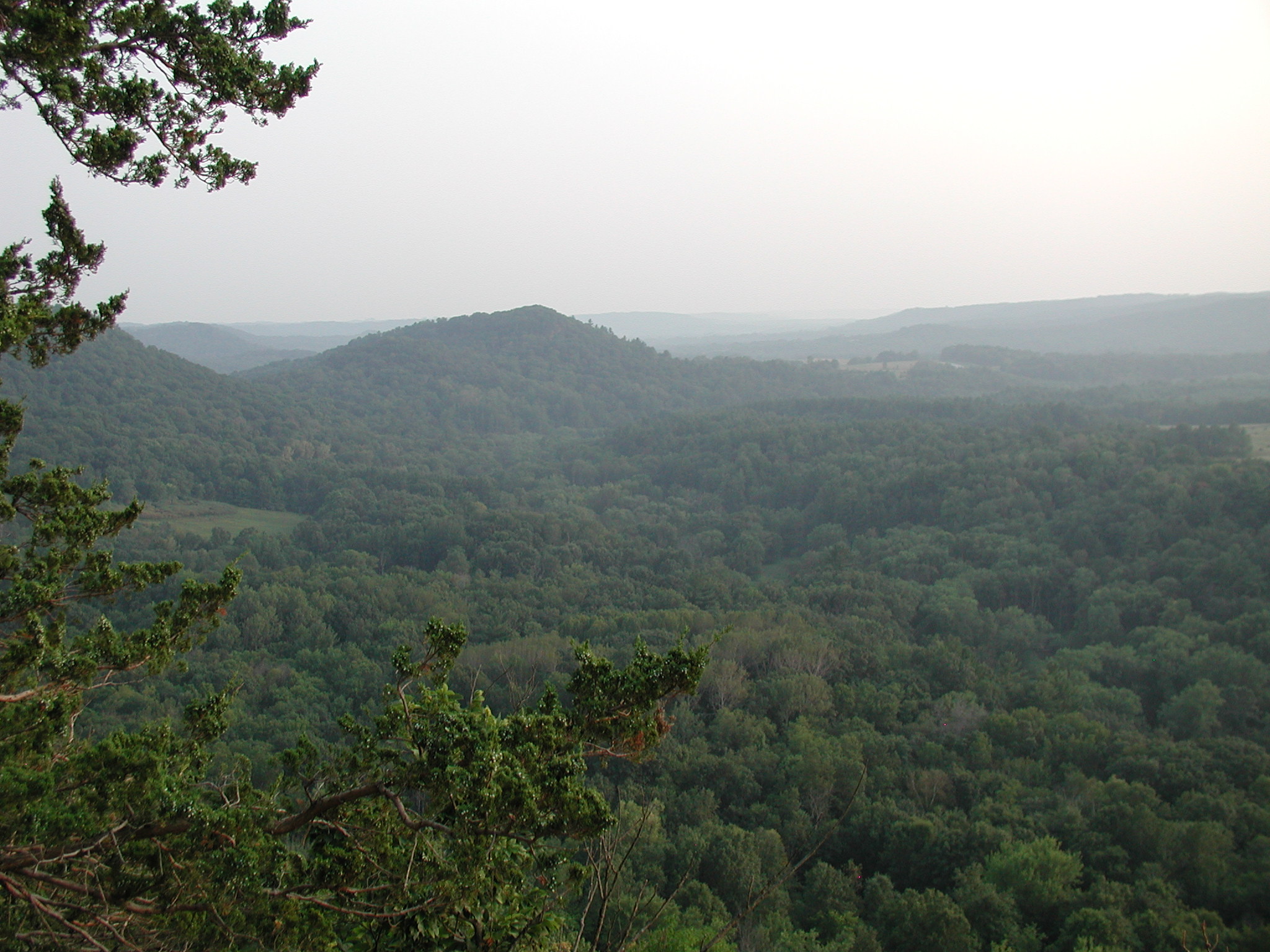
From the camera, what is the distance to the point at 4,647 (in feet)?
20.8

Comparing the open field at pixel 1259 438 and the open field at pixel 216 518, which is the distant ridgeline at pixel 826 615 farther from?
the open field at pixel 216 518

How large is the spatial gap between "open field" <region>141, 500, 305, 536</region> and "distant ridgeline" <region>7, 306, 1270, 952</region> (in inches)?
90.8

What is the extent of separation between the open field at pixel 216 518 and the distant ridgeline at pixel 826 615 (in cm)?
231

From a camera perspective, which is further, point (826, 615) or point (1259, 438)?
point (1259, 438)

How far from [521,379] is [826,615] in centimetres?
9674

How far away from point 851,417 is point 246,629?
7651 cm

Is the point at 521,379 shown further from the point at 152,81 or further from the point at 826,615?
the point at 152,81

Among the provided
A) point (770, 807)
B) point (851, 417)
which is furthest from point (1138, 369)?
point (770, 807)

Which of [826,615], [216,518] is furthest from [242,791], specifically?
[216,518]

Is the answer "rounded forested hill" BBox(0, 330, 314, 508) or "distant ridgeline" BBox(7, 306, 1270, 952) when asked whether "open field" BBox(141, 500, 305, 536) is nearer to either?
"rounded forested hill" BBox(0, 330, 314, 508)

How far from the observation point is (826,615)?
41.8m

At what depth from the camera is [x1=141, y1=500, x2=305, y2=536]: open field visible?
2238 inches

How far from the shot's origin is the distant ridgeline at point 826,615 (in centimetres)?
1794

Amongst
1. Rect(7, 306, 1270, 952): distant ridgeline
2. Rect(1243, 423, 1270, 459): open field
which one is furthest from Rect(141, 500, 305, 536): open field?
Rect(1243, 423, 1270, 459): open field
